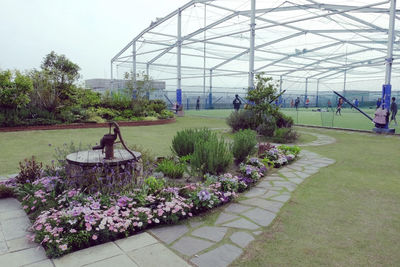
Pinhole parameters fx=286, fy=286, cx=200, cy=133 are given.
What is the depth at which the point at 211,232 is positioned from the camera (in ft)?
9.20

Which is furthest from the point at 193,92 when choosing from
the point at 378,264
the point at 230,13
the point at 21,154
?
the point at 378,264

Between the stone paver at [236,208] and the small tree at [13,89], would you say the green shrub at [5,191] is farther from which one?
the small tree at [13,89]

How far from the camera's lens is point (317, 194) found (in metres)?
3.94

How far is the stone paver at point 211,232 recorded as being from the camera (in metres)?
2.70

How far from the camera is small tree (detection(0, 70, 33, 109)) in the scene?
34.9 ft

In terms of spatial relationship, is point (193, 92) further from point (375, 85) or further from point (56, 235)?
point (56, 235)

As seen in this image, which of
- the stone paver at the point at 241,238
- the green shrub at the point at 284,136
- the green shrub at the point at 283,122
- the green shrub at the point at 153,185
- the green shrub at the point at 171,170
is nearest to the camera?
the stone paver at the point at 241,238

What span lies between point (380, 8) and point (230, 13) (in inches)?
304

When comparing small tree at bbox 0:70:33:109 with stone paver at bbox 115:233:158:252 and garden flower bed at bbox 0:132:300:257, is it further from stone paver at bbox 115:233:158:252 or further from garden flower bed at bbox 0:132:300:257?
stone paver at bbox 115:233:158:252

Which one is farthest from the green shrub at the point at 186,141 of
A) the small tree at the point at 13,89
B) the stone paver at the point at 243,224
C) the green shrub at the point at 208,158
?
the small tree at the point at 13,89

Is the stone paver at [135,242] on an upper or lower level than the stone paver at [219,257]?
upper

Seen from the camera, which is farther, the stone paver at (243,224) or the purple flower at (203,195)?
the purple flower at (203,195)

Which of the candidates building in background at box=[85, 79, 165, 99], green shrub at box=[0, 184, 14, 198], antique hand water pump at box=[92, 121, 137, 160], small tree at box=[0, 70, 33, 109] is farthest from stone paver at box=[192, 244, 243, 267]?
building in background at box=[85, 79, 165, 99]

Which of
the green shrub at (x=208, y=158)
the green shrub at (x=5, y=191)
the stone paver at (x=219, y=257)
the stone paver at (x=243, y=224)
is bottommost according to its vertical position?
the stone paver at (x=219, y=257)
